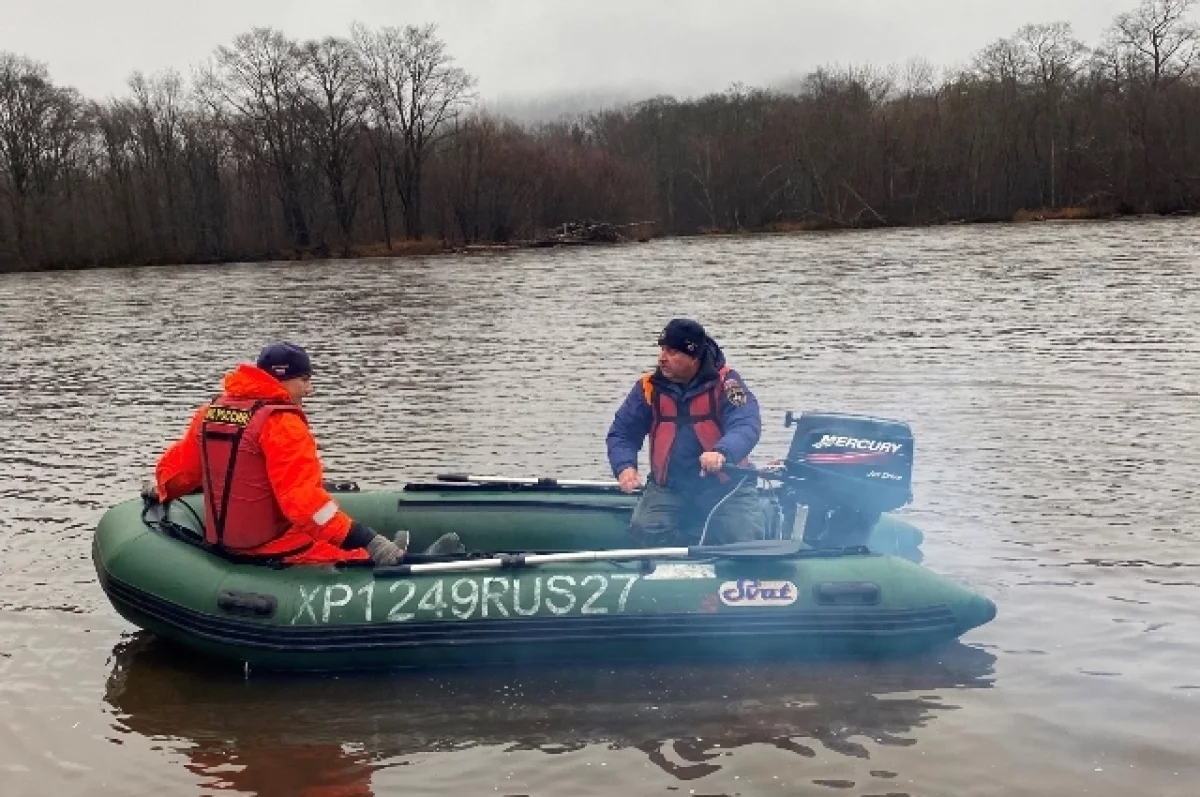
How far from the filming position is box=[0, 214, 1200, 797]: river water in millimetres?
4383

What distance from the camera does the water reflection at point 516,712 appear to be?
14.6 ft

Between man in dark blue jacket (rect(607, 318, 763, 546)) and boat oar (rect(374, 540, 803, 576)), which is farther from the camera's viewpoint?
man in dark blue jacket (rect(607, 318, 763, 546))

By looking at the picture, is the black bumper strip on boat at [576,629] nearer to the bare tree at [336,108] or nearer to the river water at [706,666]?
the river water at [706,666]

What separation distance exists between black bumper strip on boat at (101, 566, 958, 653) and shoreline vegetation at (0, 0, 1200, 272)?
46.5 metres

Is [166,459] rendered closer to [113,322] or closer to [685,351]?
[685,351]

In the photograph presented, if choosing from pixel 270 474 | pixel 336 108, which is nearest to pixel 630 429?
pixel 270 474

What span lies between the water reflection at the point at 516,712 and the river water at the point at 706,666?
0.01 metres

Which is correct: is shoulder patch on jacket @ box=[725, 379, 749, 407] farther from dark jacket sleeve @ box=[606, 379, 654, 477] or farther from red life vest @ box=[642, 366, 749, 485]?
dark jacket sleeve @ box=[606, 379, 654, 477]

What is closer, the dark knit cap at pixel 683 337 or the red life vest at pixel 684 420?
the dark knit cap at pixel 683 337

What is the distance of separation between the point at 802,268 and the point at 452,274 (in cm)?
1118

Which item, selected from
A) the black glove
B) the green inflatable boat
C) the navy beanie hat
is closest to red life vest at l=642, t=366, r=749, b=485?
the green inflatable boat

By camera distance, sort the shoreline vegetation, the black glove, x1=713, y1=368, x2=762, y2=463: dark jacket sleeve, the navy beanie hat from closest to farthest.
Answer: the navy beanie hat → the black glove → x1=713, y1=368, x2=762, y2=463: dark jacket sleeve → the shoreline vegetation

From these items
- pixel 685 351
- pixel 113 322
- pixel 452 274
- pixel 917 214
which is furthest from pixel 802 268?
pixel 917 214

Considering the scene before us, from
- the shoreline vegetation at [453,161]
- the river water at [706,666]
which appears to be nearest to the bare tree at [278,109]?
the shoreline vegetation at [453,161]
